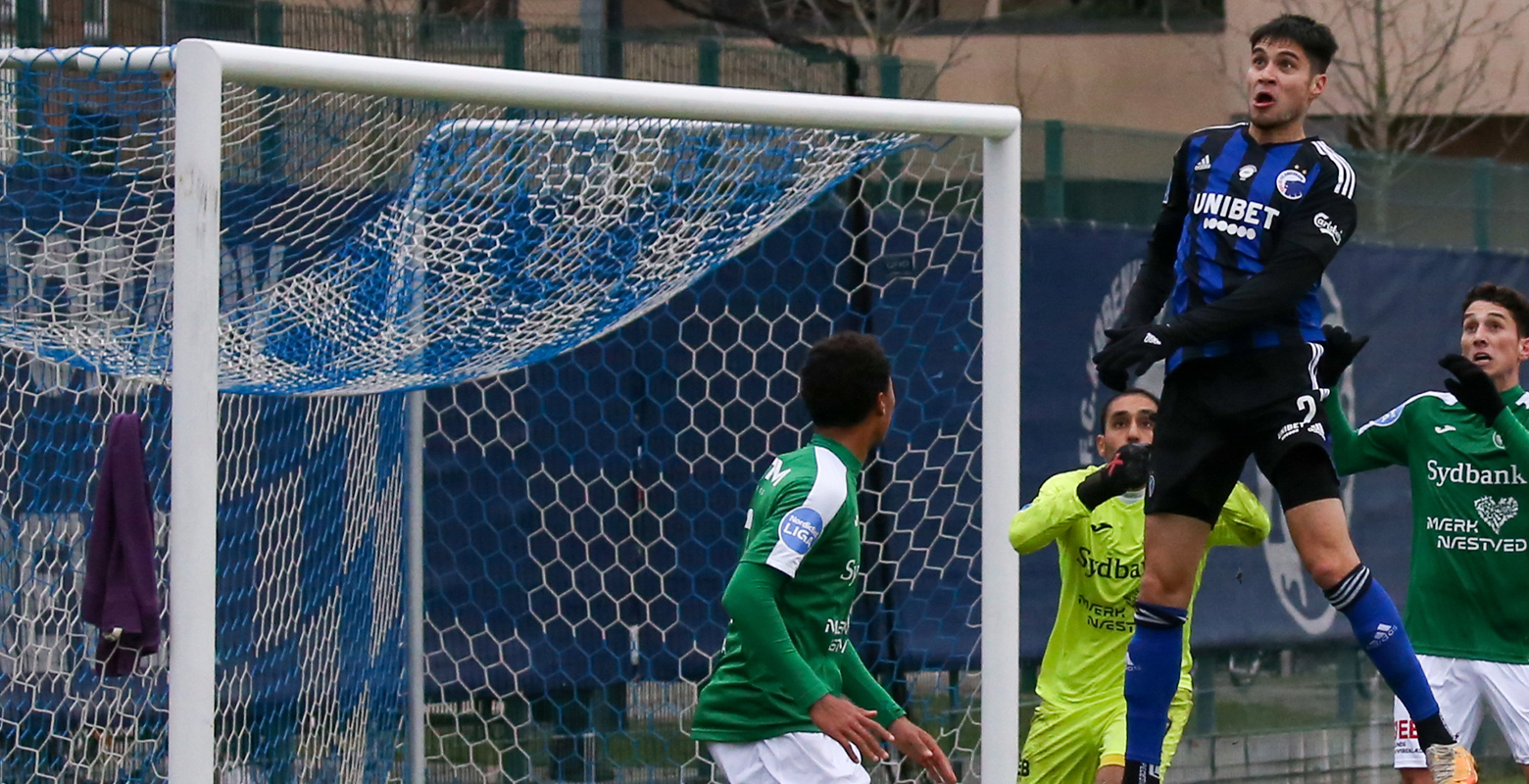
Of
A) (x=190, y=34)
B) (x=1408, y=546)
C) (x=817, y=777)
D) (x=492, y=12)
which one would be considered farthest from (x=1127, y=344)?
(x=492, y=12)

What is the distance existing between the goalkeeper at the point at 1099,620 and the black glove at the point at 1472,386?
0.75 metres

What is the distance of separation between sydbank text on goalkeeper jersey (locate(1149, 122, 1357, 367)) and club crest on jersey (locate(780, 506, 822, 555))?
3.00 ft

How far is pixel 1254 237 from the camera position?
433 centimetres

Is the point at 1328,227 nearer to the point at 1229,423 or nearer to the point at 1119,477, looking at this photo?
the point at 1229,423

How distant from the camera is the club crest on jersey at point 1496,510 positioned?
6262 mm

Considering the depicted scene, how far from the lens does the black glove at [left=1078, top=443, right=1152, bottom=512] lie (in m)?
4.95

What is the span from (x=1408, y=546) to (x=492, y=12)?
796cm

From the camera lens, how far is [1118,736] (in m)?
5.67

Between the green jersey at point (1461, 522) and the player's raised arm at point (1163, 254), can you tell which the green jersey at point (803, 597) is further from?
the green jersey at point (1461, 522)

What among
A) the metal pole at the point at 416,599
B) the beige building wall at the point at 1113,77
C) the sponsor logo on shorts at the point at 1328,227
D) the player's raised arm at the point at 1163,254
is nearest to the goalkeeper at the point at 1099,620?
the player's raised arm at the point at 1163,254

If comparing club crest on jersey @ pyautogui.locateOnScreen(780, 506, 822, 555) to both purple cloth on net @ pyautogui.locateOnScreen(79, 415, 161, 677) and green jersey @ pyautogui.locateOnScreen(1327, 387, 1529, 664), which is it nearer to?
purple cloth on net @ pyautogui.locateOnScreen(79, 415, 161, 677)

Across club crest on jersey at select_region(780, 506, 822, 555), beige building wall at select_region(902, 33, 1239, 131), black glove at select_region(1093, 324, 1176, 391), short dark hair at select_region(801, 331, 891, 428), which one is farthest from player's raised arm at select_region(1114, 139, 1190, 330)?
beige building wall at select_region(902, 33, 1239, 131)

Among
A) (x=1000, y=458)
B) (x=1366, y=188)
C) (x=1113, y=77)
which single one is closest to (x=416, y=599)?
(x=1000, y=458)

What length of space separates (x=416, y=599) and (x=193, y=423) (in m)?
2.37
